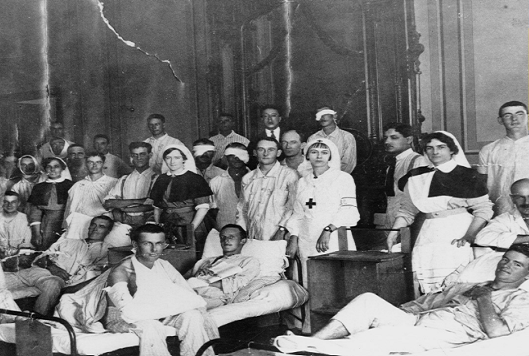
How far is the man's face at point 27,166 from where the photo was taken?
16.3 feet

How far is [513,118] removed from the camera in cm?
323

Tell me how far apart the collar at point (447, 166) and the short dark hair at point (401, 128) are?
1.05 feet

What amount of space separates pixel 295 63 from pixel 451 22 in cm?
100

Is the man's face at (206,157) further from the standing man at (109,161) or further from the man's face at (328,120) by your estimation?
the man's face at (328,120)

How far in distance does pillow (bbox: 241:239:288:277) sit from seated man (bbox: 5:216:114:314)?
1052mm

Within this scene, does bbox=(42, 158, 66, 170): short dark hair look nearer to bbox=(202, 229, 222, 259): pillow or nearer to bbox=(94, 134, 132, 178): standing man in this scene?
bbox=(94, 134, 132, 178): standing man

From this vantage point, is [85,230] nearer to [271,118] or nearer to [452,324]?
[271,118]

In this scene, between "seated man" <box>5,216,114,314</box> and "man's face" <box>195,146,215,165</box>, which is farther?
"man's face" <box>195,146,215,165</box>

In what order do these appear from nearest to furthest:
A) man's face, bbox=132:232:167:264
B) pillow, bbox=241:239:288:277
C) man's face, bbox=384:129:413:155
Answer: man's face, bbox=384:129:413:155 → man's face, bbox=132:232:167:264 → pillow, bbox=241:239:288:277

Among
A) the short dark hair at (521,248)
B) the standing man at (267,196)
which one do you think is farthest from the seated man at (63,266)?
the short dark hair at (521,248)

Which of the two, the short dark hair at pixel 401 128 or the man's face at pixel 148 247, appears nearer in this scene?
the short dark hair at pixel 401 128

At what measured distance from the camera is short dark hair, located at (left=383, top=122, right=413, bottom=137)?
3.76 m

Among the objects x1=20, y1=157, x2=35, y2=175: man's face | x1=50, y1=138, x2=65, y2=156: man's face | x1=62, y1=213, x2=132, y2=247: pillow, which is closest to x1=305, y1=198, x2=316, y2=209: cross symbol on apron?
x1=62, y1=213, x2=132, y2=247: pillow

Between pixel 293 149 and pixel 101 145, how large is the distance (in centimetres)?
154
